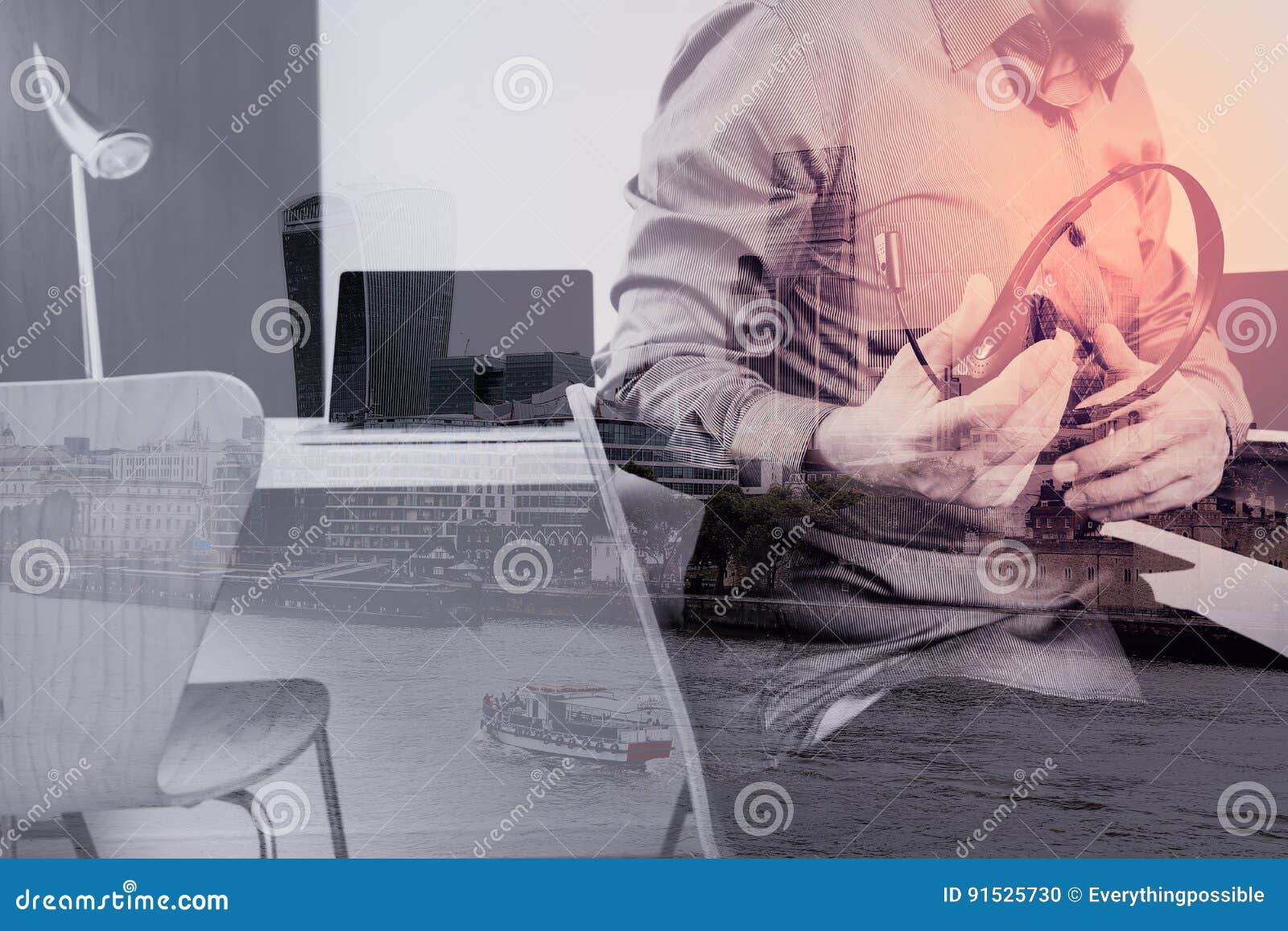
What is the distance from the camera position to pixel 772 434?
6.76 feet

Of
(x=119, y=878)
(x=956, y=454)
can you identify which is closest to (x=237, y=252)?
(x=119, y=878)

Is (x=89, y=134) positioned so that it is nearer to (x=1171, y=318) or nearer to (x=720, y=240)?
(x=720, y=240)

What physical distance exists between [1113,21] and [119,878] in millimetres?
3050

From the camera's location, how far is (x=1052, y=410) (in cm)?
204

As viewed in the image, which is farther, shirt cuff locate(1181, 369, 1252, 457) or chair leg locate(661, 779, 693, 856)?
chair leg locate(661, 779, 693, 856)

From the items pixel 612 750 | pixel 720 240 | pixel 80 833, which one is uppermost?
pixel 720 240

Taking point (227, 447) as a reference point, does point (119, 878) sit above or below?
below

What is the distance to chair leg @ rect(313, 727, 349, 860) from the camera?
2.12 m

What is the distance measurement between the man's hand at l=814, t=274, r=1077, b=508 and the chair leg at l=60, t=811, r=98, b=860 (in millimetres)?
1931

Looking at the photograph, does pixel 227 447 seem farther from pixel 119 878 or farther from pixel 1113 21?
pixel 1113 21

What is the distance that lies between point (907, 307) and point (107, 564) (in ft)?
6.48

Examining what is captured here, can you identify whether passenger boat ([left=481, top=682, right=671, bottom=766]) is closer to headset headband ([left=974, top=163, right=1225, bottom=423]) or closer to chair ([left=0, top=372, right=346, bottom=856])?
chair ([left=0, top=372, right=346, bottom=856])

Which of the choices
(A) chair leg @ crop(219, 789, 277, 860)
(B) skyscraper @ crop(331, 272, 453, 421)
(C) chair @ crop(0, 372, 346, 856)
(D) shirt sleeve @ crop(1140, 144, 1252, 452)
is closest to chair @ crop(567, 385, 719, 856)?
(B) skyscraper @ crop(331, 272, 453, 421)

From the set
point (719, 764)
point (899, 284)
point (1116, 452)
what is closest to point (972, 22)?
point (899, 284)
